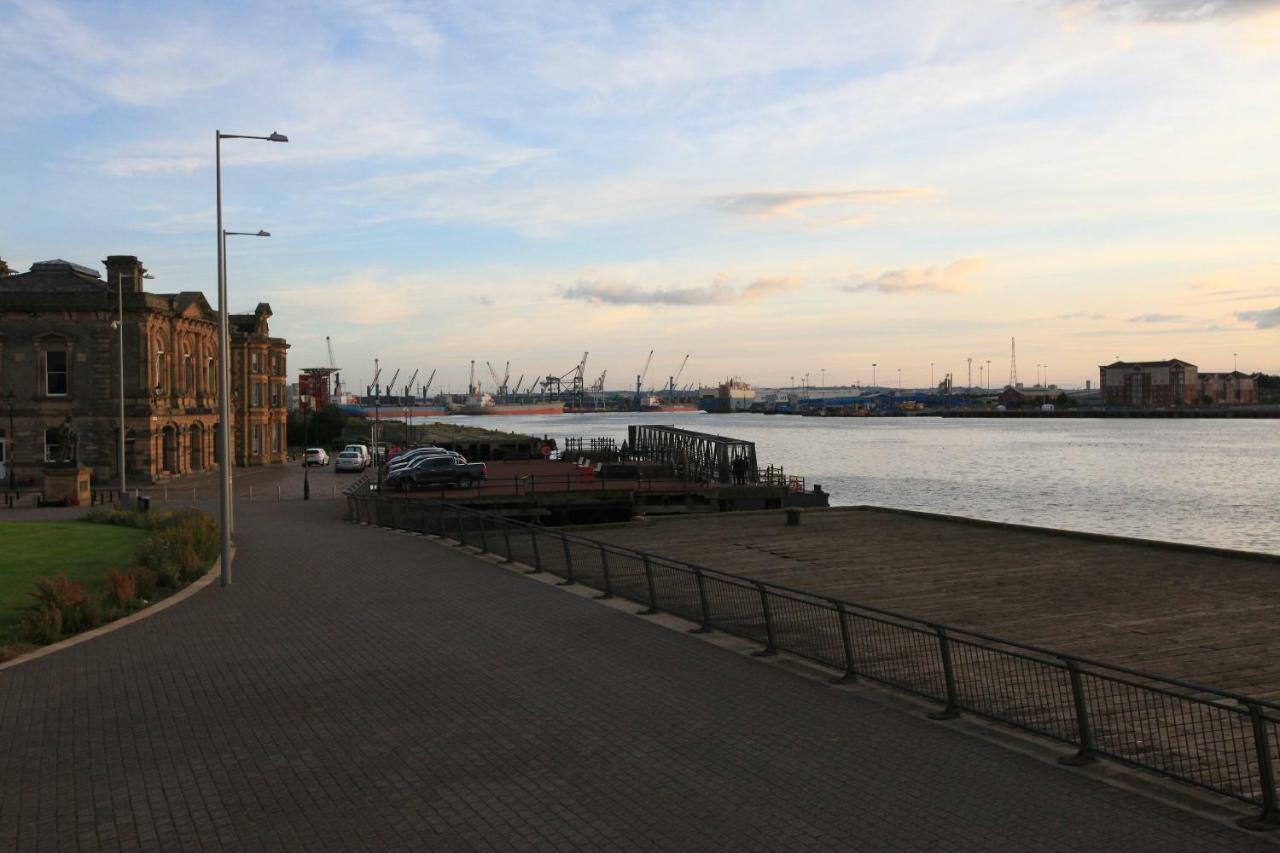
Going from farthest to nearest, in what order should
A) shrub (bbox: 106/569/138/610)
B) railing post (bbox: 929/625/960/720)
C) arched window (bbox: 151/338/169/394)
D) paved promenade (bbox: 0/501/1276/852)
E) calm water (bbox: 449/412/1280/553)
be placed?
calm water (bbox: 449/412/1280/553), arched window (bbox: 151/338/169/394), shrub (bbox: 106/569/138/610), railing post (bbox: 929/625/960/720), paved promenade (bbox: 0/501/1276/852)

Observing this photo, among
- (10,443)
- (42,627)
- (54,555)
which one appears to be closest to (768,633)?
(42,627)

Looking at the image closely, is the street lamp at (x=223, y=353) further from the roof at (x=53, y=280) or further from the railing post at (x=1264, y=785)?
the roof at (x=53, y=280)

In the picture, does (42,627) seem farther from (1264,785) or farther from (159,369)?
(159,369)

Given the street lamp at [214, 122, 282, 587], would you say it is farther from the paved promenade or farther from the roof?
the roof

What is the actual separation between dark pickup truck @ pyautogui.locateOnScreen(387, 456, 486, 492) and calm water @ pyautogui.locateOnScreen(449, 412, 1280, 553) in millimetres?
30483

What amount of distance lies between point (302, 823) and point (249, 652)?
683cm

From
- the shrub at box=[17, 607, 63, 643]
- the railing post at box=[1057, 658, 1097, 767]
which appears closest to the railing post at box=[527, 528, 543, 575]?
the shrub at box=[17, 607, 63, 643]

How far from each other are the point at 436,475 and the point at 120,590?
25208 millimetres

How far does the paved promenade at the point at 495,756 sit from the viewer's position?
8.16 m

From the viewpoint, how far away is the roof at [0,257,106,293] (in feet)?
171

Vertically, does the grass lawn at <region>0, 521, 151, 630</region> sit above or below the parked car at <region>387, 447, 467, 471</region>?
below

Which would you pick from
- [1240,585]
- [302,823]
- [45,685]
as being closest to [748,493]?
[1240,585]

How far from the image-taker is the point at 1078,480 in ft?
282

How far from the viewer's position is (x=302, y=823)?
834 cm
